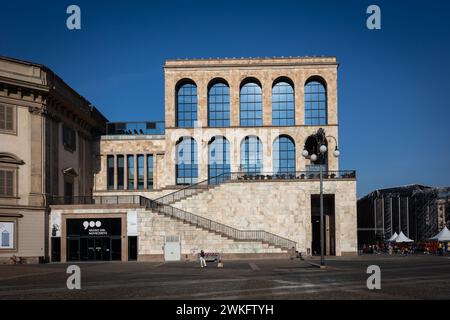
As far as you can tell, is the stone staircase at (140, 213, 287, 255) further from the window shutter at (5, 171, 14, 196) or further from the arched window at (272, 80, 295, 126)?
the arched window at (272, 80, 295, 126)

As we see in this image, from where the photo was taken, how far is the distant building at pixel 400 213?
8738cm

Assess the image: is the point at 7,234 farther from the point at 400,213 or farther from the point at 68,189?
the point at 400,213

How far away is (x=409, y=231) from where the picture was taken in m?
91.9

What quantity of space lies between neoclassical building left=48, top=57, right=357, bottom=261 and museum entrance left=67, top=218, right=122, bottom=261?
18.6 feet

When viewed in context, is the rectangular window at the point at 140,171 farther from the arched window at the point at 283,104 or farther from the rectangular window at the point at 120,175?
the arched window at the point at 283,104

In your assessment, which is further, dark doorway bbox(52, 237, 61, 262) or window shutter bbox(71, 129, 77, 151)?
window shutter bbox(71, 129, 77, 151)

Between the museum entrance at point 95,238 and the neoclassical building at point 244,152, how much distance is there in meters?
5.66

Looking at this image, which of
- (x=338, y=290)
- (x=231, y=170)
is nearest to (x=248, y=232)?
(x=231, y=170)

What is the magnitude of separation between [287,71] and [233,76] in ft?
19.1

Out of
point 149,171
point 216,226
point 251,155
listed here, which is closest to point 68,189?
point 149,171

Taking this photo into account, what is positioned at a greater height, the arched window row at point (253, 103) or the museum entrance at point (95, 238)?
the arched window row at point (253, 103)

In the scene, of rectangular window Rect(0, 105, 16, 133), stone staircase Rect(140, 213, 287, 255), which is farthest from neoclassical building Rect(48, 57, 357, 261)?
rectangular window Rect(0, 105, 16, 133)

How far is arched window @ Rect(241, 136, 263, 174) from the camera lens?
64000 mm

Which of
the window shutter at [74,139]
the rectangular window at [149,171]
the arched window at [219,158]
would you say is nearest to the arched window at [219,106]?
the arched window at [219,158]
